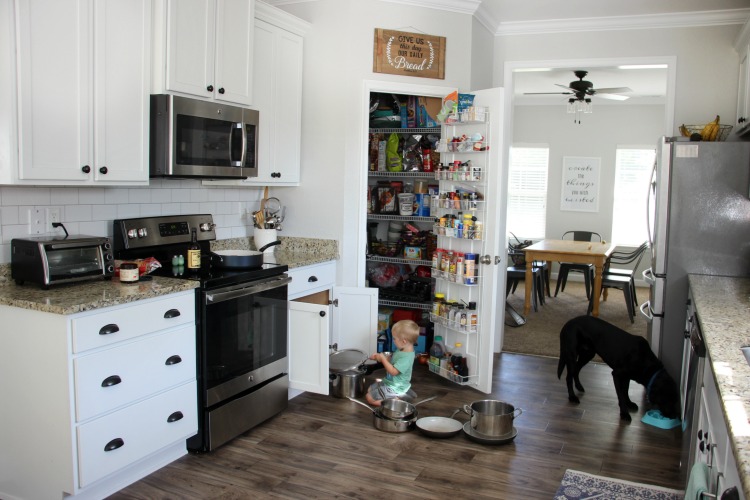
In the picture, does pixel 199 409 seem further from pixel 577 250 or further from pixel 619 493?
pixel 577 250

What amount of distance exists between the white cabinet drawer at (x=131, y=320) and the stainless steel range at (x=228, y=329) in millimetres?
114

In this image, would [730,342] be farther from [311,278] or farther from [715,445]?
[311,278]

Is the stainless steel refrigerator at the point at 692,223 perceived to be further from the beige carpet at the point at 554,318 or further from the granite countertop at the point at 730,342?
the beige carpet at the point at 554,318

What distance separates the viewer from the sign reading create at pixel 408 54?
14.7 feet

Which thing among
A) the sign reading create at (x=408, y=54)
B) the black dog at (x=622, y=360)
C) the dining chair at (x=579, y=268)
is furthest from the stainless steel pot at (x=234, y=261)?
the dining chair at (x=579, y=268)

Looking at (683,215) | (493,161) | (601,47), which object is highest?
(601,47)

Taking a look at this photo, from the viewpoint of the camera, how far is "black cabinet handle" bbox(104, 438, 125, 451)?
271 cm

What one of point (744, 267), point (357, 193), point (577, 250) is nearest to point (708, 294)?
point (744, 267)

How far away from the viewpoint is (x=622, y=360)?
3932 millimetres

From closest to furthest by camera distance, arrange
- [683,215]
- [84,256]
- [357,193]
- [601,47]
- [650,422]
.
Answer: [84,256] < [650,422] < [683,215] < [357,193] < [601,47]

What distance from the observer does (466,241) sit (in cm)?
435

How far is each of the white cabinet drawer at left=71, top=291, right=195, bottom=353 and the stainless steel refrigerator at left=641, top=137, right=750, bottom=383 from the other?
113 inches

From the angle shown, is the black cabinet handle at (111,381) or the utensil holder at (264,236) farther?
the utensil holder at (264,236)

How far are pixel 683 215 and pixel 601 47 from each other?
1.53 metres
